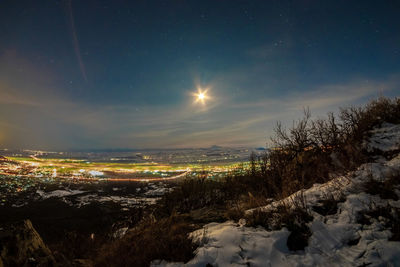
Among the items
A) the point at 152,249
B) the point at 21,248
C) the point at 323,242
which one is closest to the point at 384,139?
the point at 323,242

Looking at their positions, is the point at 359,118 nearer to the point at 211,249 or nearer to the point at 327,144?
the point at 327,144

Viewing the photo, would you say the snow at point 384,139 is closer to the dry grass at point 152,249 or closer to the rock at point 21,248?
the dry grass at point 152,249

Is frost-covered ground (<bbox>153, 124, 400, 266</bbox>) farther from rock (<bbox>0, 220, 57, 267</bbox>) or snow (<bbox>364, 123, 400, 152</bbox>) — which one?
snow (<bbox>364, 123, 400, 152</bbox>)

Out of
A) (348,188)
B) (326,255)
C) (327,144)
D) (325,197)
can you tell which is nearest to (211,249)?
(326,255)

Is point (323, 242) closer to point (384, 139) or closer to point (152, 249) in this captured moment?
point (152, 249)

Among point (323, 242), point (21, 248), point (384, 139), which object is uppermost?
point (384, 139)
